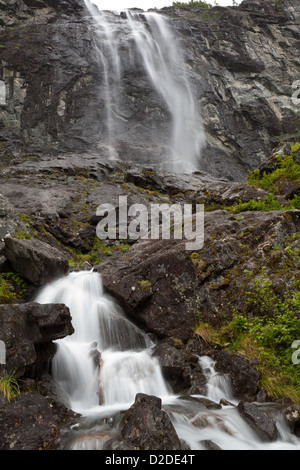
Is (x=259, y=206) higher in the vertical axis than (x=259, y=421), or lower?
higher

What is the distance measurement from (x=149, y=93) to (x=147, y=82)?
174 centimetres

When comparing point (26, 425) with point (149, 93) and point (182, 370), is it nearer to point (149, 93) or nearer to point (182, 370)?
point (182, 370)

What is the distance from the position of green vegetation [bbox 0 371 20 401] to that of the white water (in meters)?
0.89

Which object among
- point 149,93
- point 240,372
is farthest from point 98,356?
point 149,93

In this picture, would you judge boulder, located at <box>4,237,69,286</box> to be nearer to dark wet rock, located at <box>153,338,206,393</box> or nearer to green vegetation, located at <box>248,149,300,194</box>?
dark wet rock, located at <box>153,338,206,393</box>

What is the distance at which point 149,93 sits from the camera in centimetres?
3400

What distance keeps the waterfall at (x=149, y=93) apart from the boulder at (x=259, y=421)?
80.2 feet

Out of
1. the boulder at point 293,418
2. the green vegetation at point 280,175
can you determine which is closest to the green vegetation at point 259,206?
the green vegetation at point 280,175

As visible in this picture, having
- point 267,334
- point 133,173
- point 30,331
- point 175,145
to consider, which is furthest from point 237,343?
point 175,145

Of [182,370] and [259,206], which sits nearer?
[182,370]

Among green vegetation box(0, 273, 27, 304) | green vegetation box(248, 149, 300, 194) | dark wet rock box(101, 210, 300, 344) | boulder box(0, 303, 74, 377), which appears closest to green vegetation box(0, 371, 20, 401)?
boulder box(0, 303, 74, 377)

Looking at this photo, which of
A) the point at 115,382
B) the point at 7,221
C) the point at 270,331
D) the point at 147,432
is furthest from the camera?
the point at 7,221

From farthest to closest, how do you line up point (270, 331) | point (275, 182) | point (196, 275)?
point (275, 182), point (196, 275), point (270, 331)

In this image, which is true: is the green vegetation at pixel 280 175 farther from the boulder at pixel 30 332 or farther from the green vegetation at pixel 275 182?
the boulder at pixel 30 332
